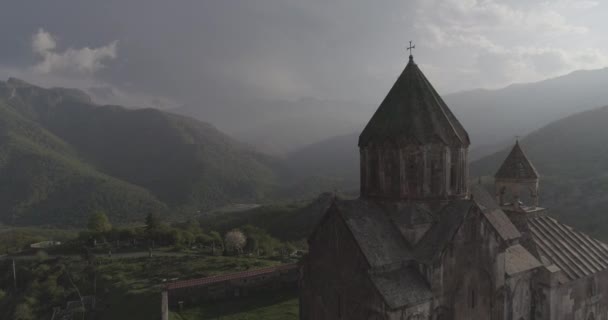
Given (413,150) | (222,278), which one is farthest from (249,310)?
(413,150)

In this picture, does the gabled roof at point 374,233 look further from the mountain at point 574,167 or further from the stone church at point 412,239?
the mountain at point 574,167

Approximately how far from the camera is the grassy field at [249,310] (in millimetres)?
19641

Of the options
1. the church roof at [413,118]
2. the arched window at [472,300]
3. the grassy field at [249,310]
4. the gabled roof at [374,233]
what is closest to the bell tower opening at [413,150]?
the church roof at [413,118]

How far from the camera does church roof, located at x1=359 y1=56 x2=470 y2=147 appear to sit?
1162 cm

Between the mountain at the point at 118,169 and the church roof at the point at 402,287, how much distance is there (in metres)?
91.5

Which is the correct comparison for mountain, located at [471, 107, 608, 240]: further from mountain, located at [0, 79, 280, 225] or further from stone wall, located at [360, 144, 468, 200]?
mountain, located at [0, 79, 280, 225]

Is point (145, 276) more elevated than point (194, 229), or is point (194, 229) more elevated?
point (145, 276)

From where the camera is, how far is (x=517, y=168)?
60.1 feet

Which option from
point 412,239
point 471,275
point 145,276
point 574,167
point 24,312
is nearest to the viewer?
point 471,275

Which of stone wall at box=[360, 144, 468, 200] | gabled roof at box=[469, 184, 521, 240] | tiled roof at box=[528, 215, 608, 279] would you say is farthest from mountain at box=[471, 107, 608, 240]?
stone wall at box=[360, 144, 468, 200]

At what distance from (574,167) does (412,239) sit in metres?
75.3

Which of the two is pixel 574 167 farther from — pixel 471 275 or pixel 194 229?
pixel 471 275

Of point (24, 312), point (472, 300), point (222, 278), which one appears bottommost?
point (24, 312)

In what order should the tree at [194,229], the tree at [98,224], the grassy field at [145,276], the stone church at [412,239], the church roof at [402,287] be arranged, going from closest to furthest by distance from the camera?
the church roof at [402,287] < the stone church at [412,239] < the grassy field at [145,276] < the tree at [98,224] < the tree at [194,229]
